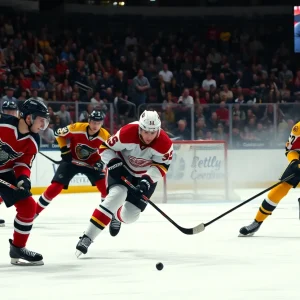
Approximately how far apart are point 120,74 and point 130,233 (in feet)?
28.2

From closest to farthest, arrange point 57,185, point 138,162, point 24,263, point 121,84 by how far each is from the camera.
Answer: point 24,263, point 138,162, point 57,185, point 121,84

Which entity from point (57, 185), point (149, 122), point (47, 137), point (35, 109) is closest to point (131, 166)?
point (149, 122)

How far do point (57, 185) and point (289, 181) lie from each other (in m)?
2.32

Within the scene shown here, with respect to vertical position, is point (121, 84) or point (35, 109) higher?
point (35, 109)

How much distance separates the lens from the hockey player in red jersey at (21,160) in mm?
5277

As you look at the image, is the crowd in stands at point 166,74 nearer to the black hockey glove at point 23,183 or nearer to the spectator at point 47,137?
the spectator at point 47,137

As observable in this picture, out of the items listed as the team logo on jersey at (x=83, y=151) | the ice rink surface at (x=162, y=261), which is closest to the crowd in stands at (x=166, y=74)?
the team logo on jersey at (x=83, y=151)

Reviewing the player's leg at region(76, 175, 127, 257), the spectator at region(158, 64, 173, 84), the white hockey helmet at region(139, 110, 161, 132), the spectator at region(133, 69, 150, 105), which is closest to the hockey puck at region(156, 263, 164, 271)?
the player's leg at region(76, 175, 127, 257)

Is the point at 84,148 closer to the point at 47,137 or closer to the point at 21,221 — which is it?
the point at 21,221

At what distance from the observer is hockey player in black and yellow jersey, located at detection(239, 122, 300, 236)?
22.1 feet

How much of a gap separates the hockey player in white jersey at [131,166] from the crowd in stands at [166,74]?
260 inches

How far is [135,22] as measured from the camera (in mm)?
18938

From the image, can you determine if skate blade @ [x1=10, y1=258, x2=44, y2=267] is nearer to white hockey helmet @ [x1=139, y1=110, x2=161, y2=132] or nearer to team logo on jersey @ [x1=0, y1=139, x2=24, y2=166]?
team logo on jersey @ [x1=0, y1=139, x2=24, y2=166]

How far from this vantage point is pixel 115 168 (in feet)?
19.6
